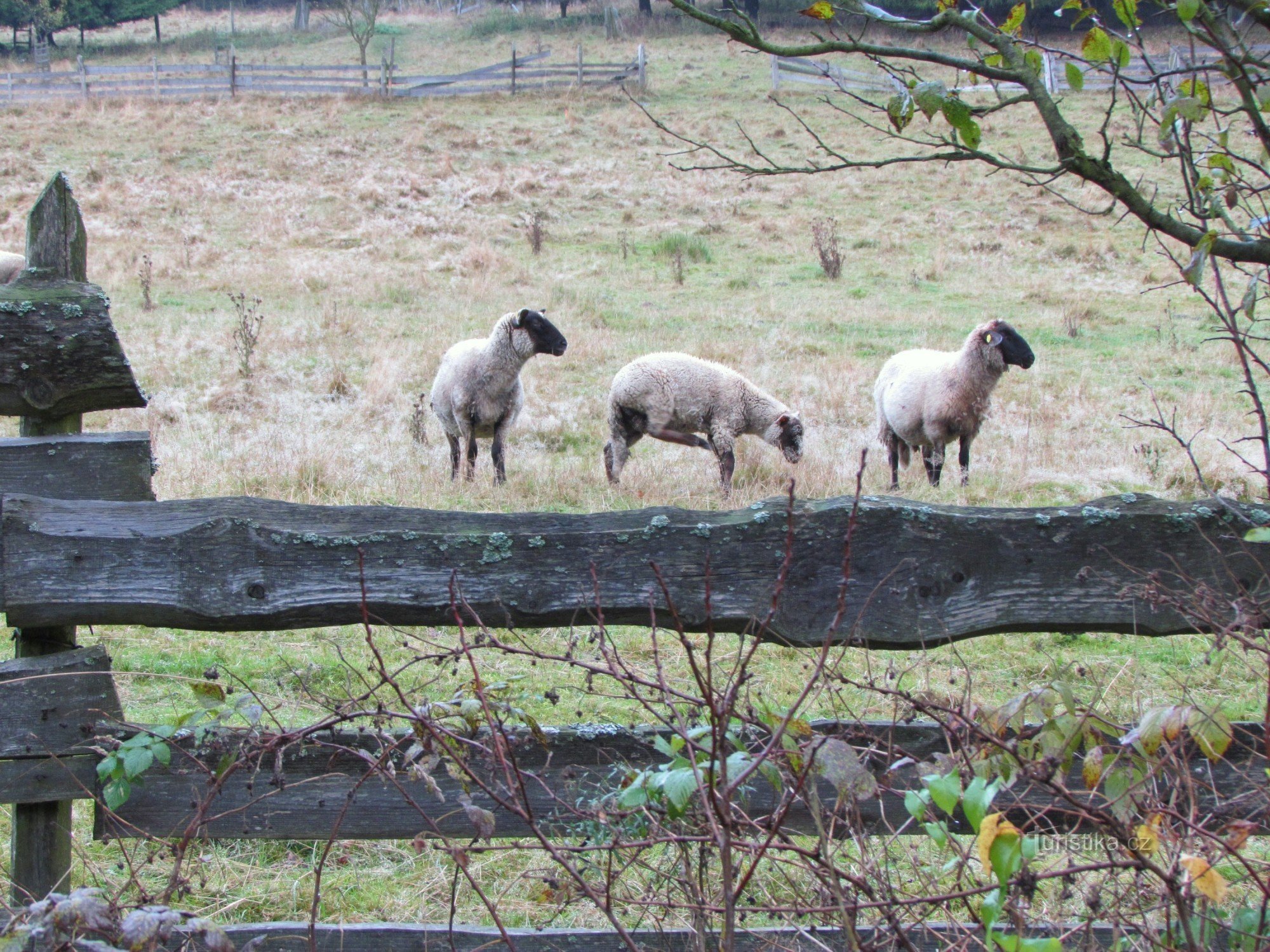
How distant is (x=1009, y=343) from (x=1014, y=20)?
8486mm

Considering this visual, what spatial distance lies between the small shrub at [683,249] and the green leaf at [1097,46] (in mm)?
18598

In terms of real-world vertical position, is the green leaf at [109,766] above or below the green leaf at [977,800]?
below

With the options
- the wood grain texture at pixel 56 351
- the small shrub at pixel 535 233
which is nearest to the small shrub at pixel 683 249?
the small shrub at pixel 535 233

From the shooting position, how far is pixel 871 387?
530 inches

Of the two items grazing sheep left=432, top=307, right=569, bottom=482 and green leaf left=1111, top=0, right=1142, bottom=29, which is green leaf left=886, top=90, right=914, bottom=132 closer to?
green leaf left=1111, top=0, right=1142, bottom=29

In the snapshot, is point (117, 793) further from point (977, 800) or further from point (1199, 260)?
point (1199, 260)

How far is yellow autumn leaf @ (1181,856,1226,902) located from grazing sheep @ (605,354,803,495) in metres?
8.55

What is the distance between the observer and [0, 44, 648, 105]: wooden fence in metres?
36.8

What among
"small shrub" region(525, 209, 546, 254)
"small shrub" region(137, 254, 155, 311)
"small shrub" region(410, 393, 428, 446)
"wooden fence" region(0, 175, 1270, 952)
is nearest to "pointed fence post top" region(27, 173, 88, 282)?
"wooden fence" region(0, 175, 1270, 952)

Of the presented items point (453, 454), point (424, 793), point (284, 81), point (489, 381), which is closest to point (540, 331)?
point (489, 381)

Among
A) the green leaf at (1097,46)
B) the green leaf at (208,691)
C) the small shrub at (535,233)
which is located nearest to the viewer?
the green leaf at (208,691)

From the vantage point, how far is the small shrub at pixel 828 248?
64.9ft

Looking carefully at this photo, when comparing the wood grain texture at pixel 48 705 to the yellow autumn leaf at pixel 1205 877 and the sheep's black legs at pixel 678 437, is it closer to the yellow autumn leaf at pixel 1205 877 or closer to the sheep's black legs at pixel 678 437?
the yellow autumn leaf at pixel 1205 877

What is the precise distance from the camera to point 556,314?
16688mm
